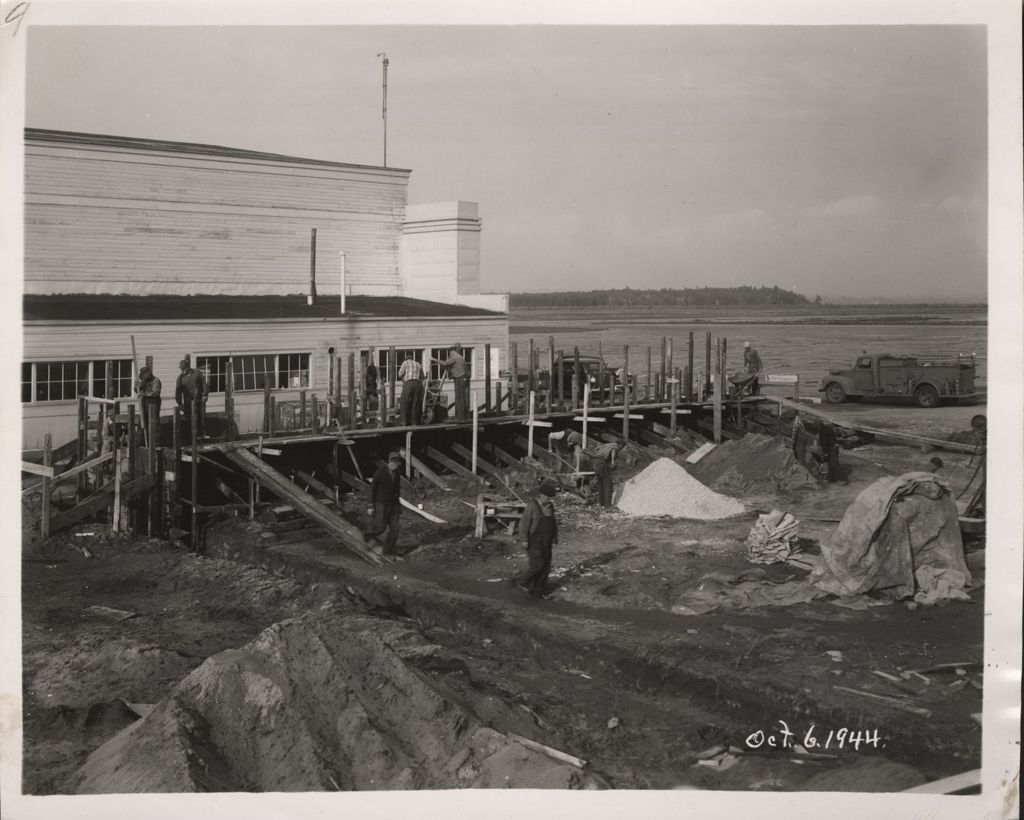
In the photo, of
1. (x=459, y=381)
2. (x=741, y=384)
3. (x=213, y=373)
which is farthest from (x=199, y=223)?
(x=741, y=384)

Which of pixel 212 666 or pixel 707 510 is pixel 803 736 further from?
pixel 707 510

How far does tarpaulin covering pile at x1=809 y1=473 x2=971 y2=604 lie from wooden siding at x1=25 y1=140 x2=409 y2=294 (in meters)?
18.4

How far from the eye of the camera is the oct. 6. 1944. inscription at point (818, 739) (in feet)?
30.6

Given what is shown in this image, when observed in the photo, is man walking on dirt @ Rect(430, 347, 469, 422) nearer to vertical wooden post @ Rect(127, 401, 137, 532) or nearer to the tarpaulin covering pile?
vertical wooden post @ Rect(127, 401, 137, 532)

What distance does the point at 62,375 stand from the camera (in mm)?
20078

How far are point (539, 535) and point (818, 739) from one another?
4.57 meters

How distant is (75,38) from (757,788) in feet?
30.7

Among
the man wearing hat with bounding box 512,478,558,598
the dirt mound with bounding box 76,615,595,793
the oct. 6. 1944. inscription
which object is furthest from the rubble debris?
the dirt mound with bounding box 76,615,595,793

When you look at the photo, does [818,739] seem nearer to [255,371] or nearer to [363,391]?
[363,391]

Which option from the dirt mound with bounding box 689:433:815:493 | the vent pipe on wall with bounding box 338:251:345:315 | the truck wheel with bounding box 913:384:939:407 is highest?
the vent pipe on wall with bounding box 338:251:345:315

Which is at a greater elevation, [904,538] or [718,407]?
[718,407]

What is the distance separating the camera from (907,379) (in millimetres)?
31609

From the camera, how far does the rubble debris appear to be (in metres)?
14.4

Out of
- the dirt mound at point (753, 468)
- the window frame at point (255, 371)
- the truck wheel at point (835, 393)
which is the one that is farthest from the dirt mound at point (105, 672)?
the truck wheel at point (835, 393)
